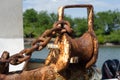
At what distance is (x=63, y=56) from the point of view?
252 centimetres

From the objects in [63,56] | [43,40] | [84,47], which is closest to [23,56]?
[43,40]

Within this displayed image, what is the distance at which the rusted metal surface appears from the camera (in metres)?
2.55

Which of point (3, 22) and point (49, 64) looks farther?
point (3, 22)

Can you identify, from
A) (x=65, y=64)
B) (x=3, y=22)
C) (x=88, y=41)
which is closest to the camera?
(x=65, y=64)

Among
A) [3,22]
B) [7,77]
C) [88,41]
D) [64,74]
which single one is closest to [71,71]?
[64,74]

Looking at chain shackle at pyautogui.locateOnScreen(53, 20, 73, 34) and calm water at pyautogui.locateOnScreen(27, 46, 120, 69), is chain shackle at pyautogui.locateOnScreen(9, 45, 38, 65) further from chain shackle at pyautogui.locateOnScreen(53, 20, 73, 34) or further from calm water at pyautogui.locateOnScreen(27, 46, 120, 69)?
calm water at pyautogui.locateOnScreen(27, 46, 120, 69)

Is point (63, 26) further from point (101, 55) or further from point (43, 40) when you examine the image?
point (101, 55)

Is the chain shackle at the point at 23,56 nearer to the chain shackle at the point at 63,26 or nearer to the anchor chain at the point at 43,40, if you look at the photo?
the anchor chain at the point at 43,40

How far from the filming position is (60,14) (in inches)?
105

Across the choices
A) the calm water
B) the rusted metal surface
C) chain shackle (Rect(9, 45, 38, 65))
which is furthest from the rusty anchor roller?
the calm water

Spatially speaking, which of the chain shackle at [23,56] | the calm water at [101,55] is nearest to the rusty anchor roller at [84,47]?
the chain shackle at [23,56]

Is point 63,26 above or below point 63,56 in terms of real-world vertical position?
above

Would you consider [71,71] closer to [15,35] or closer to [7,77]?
[7,77]

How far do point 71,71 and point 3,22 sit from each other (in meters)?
1.38
